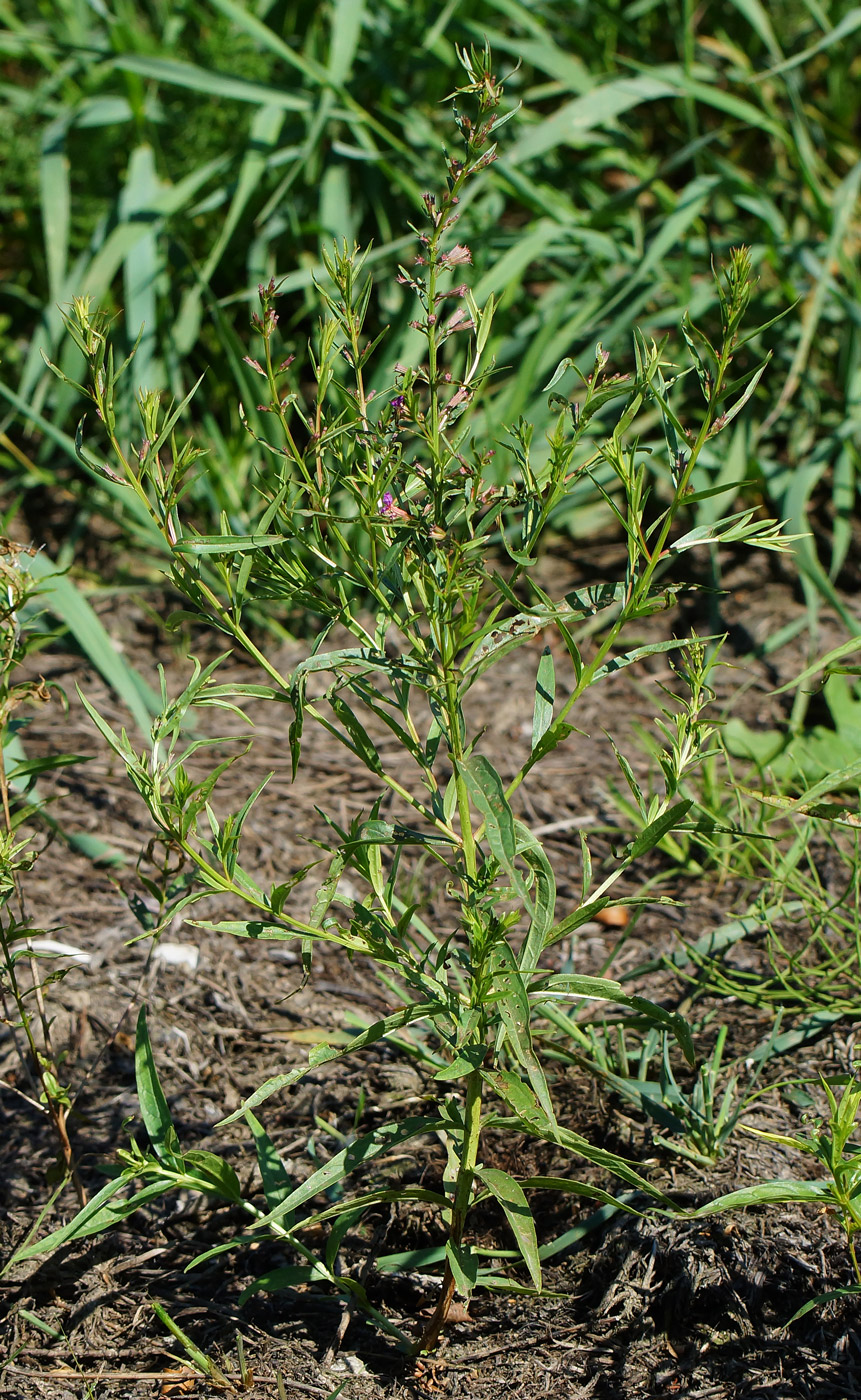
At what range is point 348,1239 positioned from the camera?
1.55 metres

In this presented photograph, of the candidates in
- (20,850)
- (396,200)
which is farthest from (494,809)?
(396,200)

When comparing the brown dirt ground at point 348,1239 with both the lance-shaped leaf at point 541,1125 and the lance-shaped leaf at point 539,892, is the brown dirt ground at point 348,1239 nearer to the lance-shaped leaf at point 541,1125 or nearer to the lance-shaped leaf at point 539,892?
the lance-shaped leaf at point 541,1125

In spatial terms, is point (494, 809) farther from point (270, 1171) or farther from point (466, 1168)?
point (270, 1171)

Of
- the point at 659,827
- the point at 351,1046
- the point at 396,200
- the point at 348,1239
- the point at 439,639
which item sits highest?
the point at 396,200

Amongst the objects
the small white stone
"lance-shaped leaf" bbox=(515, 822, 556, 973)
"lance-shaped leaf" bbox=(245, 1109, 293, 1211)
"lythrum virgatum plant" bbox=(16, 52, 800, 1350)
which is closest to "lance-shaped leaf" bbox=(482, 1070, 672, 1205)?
"lythrum virgatum plant" bbox=(16, 52, 800, 1350)

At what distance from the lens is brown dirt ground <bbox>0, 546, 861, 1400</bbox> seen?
1.36m

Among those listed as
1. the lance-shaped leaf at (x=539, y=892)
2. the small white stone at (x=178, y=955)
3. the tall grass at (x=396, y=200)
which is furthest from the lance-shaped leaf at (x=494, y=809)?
the tall grass at (x=396, y=200)

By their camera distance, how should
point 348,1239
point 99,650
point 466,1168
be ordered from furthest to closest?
1. point 99,650
2. point 348,1239
3. point 466,1168

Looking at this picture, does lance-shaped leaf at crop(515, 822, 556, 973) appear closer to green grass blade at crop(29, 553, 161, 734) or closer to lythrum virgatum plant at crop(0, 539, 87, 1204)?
lythrum virgatum plant at crop(0, 539, 87, 1204)

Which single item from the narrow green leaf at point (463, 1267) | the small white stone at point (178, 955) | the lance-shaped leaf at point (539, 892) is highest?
the lance-shaped leaf at point (539, 892)

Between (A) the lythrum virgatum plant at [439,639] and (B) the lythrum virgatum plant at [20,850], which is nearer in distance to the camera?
(A) the lythrum virgatum plant at [439,639]

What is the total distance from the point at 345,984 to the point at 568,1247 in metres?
0.58

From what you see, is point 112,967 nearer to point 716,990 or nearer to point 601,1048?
point 601,1048

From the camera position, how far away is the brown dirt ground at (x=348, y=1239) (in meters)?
1.36
